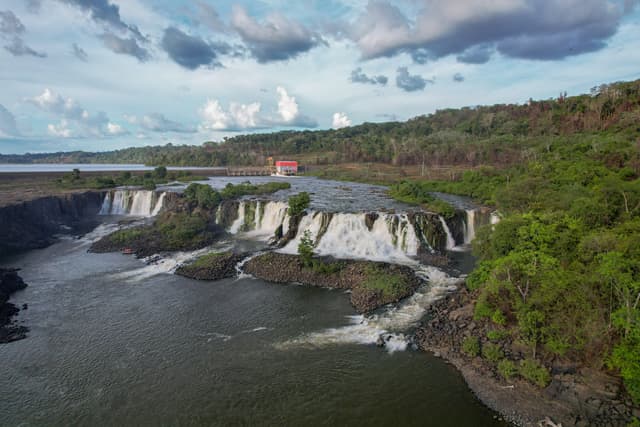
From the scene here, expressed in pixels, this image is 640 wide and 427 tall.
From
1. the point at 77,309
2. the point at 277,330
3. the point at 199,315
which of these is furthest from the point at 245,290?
the point at 77,309

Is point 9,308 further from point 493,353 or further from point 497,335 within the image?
point 497,335

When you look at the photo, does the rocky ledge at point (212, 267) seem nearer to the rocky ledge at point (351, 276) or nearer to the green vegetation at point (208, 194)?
the rocky ledge at point (351, 276)

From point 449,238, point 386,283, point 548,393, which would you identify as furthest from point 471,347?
point 449,238

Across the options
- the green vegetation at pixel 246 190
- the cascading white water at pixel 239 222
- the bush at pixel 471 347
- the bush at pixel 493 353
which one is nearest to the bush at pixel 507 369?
the bush at pixel 493 353

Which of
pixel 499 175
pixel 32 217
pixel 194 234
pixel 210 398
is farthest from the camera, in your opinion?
pixel 499 175

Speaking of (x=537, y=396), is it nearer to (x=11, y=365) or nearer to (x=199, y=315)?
(x=199, y=315)
